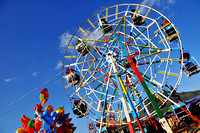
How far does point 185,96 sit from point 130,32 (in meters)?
95.6

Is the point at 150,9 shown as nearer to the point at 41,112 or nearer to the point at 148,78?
the point at 148,78

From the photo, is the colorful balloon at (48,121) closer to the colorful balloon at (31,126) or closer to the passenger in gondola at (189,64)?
the colorful balloon at (31,126)

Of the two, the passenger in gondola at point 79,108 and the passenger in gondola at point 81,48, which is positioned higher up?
the passenger in gondola at point 81,48

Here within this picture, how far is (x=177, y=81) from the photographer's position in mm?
10414

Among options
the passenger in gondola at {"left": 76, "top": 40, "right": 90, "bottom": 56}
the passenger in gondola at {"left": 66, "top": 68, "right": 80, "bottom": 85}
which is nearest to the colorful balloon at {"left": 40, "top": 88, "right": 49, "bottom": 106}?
the passenger in gondola at {"left": 66, "top": 68, "right": 80, "bottom": 85}

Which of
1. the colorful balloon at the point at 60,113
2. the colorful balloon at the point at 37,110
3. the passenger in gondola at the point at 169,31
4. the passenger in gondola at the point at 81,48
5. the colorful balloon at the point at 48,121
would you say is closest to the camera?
the colorful balloon at the point at 48,121

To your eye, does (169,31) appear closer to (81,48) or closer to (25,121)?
(81,48)

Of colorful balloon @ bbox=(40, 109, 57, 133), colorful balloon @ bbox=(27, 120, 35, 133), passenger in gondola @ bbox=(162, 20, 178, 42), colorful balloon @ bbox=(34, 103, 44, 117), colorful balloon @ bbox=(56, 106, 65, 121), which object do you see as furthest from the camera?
passenger in gondola @ bbox=(162, 20, 178, 42)

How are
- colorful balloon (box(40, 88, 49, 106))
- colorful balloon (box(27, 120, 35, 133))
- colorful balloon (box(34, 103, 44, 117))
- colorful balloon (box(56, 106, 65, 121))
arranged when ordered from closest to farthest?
colorful balloon (box(27, 120, 35, 133)) → colorful balloon (box(34, 103, 44, 117)) → colorful balloon (box(56, 106, 65, 121)) → colorful balloon (box(40, 88, 49, 106))

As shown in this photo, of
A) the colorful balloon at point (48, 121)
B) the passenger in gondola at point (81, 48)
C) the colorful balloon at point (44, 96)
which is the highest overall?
the passenger in gondola at point (81, 48)

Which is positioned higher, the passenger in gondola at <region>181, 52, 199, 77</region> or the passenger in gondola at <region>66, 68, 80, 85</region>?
the passenger in gondola at <region>66, 68, 80, 85</region>

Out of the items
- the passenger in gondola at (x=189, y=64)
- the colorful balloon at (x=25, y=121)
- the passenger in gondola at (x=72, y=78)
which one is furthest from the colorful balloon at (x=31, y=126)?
the passenger in gondola at (x=189, y=64)

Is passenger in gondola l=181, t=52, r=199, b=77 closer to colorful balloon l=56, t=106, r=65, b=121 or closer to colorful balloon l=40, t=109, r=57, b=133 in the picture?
colorful balloon l=56, t=106, r=65, b=121

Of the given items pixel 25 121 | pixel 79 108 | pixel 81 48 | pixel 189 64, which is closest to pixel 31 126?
pixel 25 121
